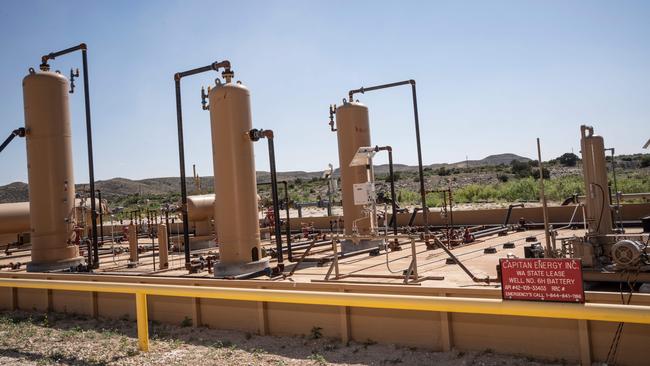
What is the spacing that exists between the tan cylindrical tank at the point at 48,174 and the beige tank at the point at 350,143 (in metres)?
7.46

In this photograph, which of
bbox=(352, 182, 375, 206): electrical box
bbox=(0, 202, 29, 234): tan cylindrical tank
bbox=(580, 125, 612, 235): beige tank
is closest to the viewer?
bbox=(580, 125, 612, 235): beige tank

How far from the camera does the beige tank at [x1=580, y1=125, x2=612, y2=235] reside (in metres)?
8.03

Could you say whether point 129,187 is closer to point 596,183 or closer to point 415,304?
point 596,183

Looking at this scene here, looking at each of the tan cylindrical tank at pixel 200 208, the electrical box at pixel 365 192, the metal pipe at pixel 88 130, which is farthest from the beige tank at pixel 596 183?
the tan cylindrical tank at pixel 200 208

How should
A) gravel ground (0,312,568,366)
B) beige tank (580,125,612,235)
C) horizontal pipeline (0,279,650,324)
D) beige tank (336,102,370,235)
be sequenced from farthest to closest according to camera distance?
1. beige tank (336,102,370,235)
2. beige tank (580,125,612,235)
3. gravel ground (0,312,568,366)
4. horizontal pipeline (0,279,650,324)

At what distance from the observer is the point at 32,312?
31.1 ft

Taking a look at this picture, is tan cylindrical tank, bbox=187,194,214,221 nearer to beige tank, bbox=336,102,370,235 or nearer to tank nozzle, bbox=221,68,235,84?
beige tank, bbox=336,102,370,235

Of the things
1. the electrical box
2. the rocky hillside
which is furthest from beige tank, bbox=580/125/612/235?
the rocky hillside

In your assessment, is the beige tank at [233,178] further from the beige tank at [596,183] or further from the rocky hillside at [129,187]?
the rocky hillside at [129,187]

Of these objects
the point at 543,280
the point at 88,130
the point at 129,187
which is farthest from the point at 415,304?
the point at 129,187

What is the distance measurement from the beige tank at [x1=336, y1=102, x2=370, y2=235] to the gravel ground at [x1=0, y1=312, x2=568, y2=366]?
852cm

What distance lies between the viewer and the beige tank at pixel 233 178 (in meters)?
10.7

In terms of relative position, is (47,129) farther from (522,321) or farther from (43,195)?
(522,321)

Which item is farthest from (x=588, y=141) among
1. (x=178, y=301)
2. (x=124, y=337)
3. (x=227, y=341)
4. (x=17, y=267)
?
(x=17, y=267)
